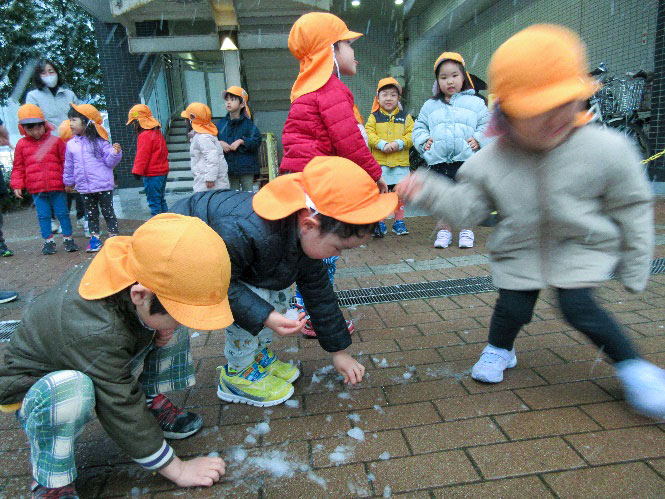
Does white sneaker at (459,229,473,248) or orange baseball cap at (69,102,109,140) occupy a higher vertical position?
orange baseball cap at (69,102,109,140)

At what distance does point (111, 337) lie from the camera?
4.75 ft

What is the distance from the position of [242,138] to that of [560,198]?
16.1 feet

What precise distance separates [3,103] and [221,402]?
16848mm

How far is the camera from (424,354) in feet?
8.06

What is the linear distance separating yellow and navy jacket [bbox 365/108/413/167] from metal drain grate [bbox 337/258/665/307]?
2309 millimetres

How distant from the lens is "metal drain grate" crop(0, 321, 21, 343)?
2986mm

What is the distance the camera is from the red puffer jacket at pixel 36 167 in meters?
5.70

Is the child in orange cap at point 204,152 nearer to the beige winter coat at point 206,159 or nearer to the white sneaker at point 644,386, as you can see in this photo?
the beige winter coat at point 206,159

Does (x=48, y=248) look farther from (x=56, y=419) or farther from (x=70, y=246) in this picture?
(x=56, y=419)

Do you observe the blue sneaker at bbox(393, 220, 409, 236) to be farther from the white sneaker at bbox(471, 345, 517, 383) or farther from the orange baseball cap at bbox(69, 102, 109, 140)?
the orange baseball cap at bbox(69, 102, 109, 140)

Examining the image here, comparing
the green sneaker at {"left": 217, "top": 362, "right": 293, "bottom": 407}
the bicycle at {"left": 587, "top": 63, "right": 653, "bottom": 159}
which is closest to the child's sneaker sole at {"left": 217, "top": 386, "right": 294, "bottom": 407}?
the green sneaker at {"left": 217, "top": 362, "right": 293, "bottom": 407}

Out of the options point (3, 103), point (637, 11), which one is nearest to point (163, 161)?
point (637, 11)

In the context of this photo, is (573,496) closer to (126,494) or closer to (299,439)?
(299,439)

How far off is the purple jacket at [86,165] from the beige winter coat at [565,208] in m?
5.08
